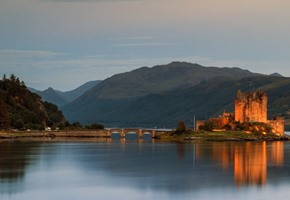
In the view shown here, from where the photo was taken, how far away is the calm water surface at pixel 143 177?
61562mm

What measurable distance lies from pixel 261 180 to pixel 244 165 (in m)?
19.8

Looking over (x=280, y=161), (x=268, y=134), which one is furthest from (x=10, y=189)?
(x=268, y=134)

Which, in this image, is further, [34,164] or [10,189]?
[34,164]

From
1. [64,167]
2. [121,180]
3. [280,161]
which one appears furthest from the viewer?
[280,161]

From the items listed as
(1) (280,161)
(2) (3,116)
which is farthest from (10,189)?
(2) (3,116)

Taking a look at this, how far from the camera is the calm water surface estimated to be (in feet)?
202

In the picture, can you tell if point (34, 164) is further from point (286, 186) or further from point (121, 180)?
Result: point (286, 186)

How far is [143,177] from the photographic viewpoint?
76.4 metres

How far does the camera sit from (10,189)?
62.2 metres

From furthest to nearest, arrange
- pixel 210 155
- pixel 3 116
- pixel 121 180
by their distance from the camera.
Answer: pixel 3 116 → pixel 210 155 → pixel 121 180

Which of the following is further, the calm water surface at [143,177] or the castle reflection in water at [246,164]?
the castle reflection in water at [246,164]

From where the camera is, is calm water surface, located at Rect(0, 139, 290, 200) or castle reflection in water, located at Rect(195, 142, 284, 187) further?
castle reflection in water, located at Rect(195, 142, 284, 187)

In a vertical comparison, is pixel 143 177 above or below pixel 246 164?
below

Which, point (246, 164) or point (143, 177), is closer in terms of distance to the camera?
point (143, 177)
